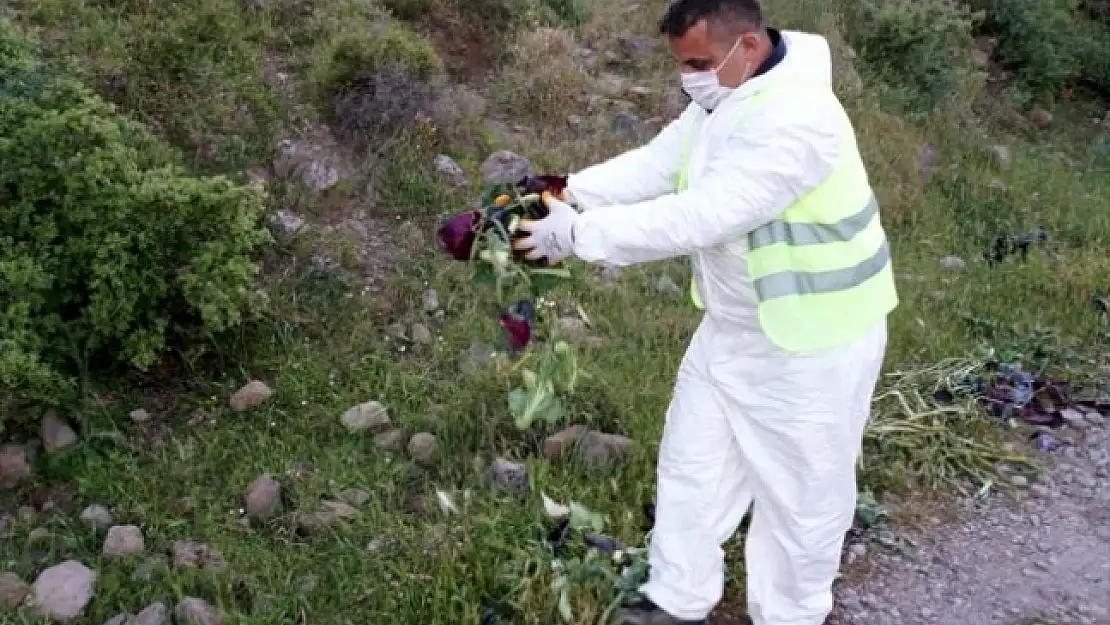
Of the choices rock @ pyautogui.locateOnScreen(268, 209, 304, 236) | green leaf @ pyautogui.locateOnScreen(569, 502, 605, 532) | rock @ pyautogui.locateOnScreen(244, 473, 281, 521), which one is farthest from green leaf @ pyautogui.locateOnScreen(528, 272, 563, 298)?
rock @ pyautogui.locateOnScreen(268, 209, 304, 236)

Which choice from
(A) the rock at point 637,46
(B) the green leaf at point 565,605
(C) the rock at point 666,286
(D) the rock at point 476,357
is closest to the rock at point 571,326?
(D) the rock at point 476,357

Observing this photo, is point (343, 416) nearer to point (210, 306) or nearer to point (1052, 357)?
point (210, 306)

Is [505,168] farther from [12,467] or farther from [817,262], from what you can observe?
[817,262]

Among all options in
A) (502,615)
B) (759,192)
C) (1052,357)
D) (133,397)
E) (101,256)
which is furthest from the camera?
(1052,357)

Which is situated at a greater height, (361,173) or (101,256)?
(101,256)

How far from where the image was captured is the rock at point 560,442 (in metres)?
3.81

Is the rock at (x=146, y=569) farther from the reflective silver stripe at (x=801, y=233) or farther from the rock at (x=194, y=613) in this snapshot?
the reflective silver stripe at (x=801, y=233)

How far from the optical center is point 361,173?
517 cm

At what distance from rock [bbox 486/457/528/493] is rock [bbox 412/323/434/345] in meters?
0.84

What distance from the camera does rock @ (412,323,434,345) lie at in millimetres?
4426

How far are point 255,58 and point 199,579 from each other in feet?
9.71

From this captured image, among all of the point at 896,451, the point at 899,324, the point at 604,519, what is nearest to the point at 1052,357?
the point at 899,324

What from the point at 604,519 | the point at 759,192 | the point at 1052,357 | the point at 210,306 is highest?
the point at 759,192

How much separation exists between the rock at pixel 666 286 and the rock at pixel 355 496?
1.81 metres
